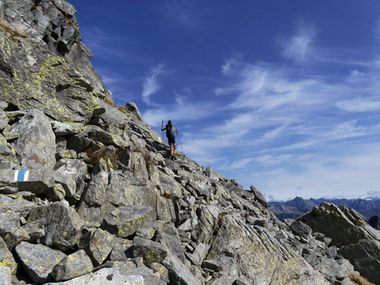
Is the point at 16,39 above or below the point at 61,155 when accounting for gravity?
above

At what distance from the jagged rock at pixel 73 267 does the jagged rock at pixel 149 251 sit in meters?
2.46

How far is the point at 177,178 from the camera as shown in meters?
28.2

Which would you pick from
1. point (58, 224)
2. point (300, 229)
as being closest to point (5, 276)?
point (58, 224)

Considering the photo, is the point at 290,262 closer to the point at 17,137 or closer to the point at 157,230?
the point at 157,230

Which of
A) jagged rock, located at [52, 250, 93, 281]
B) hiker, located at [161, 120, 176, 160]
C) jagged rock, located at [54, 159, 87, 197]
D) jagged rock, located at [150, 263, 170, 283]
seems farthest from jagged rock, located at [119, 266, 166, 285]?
hiker, located at [161, 120, 176, 160]

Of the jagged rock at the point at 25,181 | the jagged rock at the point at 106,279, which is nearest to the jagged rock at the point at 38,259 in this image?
the jagged rock at the point at 106,279

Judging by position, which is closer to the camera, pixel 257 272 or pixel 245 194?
pixel 257 272

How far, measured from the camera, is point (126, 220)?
16750mm

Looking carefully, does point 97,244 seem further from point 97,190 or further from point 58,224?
point 97,190

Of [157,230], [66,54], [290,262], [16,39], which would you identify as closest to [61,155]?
[157,230]

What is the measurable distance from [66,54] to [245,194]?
29.3 m

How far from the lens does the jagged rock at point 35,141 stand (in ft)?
63.8

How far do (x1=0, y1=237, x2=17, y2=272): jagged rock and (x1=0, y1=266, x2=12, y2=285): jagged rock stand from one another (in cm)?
55

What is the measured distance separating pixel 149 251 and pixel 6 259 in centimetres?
552
